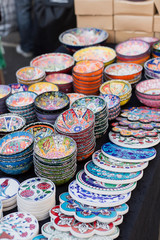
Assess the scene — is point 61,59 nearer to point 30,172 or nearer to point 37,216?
point 30,172

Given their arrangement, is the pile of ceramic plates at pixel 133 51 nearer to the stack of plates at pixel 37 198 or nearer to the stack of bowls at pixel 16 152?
the stack of bowls at pixel 16 152

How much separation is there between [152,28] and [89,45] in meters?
0.53

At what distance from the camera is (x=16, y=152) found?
1.57 m

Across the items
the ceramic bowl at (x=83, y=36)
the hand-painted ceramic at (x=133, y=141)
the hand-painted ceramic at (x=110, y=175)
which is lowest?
the hand-painted ceramic at (x=110, y=175)

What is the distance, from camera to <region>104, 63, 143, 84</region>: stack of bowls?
2246 mm

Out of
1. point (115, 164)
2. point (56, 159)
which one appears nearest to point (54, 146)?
point (56, 159)

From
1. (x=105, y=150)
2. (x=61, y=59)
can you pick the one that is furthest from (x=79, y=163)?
(x=61, y=59)

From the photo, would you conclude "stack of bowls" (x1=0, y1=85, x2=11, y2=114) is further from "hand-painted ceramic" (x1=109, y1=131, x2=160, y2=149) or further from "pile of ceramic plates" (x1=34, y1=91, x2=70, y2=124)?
"hand-painted ceramic" (x1=109, y1=131, x2=160, y2=149)

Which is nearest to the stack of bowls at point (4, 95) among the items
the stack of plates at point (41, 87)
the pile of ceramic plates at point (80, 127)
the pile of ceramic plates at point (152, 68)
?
the stack of plates at point (41, 87)

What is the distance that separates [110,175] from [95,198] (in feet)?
0.52

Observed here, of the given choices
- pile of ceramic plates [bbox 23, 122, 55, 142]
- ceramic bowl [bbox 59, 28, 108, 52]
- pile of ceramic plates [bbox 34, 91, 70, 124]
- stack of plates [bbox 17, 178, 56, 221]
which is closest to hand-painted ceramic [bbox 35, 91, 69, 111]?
pile of ceramic plates [bbox 34, 91, 70, 124]

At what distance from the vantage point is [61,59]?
8.46 feet

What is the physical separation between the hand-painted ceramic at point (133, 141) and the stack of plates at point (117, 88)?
357 mm

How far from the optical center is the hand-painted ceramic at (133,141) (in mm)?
1719
